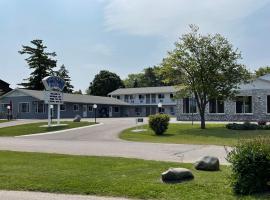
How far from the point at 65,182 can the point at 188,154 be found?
8.08m

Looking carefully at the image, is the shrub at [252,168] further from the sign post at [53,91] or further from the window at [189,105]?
the window at [189,105]

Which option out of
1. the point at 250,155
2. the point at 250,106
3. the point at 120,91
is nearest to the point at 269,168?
the point at 250,155

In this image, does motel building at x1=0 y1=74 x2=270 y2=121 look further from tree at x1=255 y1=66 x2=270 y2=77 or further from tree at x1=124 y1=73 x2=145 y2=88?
tree at x1=124 y1=73 x2=145 y2=88

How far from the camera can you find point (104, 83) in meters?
102

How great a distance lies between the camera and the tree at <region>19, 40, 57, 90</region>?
92312mm

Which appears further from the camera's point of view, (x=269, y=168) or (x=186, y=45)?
(x=186, y=45)

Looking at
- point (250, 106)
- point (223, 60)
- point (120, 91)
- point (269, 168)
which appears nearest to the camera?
point (269, 168)

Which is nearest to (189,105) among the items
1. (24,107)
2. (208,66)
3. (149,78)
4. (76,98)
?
(208,66)

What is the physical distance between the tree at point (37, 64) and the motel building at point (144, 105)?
16.2 meters

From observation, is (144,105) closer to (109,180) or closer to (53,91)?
(53,91)

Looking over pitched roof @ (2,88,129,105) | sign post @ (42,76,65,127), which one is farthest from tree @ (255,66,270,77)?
sign post @ (42,76,65,127)

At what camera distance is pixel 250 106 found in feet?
150

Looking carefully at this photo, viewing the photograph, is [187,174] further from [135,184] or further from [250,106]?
[250,106]

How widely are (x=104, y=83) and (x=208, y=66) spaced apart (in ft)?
222
